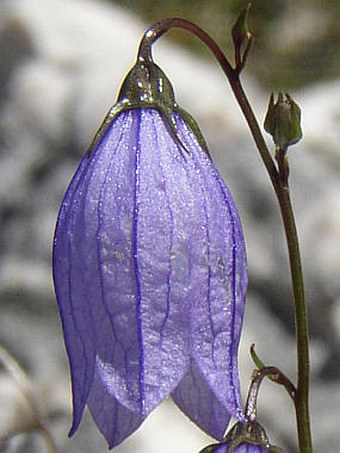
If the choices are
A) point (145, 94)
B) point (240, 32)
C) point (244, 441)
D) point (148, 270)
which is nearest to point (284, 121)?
Result: point (240, 32)

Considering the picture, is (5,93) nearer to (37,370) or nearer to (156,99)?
(37,370)

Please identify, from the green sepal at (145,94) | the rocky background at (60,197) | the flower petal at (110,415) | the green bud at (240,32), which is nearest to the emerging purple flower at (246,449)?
the flower petal at (110,415)

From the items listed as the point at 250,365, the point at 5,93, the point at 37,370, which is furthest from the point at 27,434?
the point at 5,93

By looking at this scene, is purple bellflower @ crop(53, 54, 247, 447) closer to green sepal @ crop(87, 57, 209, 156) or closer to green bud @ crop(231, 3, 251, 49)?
green sepal @ crop(87, 57, 209, 156)

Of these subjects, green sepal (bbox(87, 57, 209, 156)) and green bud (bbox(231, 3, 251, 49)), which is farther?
green bud (bbox(231, 3, 251, 49))

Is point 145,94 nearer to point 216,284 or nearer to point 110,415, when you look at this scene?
point 216,284

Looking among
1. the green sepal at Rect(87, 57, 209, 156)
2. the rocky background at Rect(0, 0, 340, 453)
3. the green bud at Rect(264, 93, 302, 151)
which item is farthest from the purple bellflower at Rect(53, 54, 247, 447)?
the rocky background at Rect(0, 0, 340, 453)

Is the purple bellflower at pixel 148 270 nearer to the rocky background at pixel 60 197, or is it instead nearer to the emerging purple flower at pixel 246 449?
the emerging purple flower at pixel 246 449
